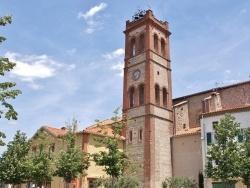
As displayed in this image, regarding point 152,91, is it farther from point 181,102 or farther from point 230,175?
point 230,175

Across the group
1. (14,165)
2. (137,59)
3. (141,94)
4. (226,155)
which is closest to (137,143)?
(141,94)

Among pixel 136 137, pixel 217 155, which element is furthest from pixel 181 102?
pixel 217 155

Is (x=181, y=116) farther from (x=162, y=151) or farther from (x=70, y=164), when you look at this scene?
(x=70, y=164)

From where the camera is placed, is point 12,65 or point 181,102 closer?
point 12,65

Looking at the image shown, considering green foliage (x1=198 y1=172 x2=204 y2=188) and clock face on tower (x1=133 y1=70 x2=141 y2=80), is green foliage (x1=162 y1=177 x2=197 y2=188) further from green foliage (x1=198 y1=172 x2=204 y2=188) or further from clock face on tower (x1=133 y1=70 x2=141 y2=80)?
clock face on tower (x1=133 y1=70 x2=141 y2=80)

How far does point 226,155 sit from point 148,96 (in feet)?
47.8

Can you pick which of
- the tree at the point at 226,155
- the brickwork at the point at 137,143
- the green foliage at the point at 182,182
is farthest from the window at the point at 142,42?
the tree at the point at 226,155

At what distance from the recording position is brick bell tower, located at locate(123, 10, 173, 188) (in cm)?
3750

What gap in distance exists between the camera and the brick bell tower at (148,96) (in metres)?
37.5

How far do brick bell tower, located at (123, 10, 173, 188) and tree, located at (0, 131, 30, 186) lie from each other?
40.7ft

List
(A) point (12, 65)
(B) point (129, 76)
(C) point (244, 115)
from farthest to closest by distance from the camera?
(B) point (129, 76) → (C) point (244, 115) → (A) point (12, 65)

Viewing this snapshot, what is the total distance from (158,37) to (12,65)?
103 feet

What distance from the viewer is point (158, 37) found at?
44.4 meters

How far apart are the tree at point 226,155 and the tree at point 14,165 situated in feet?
61.1
